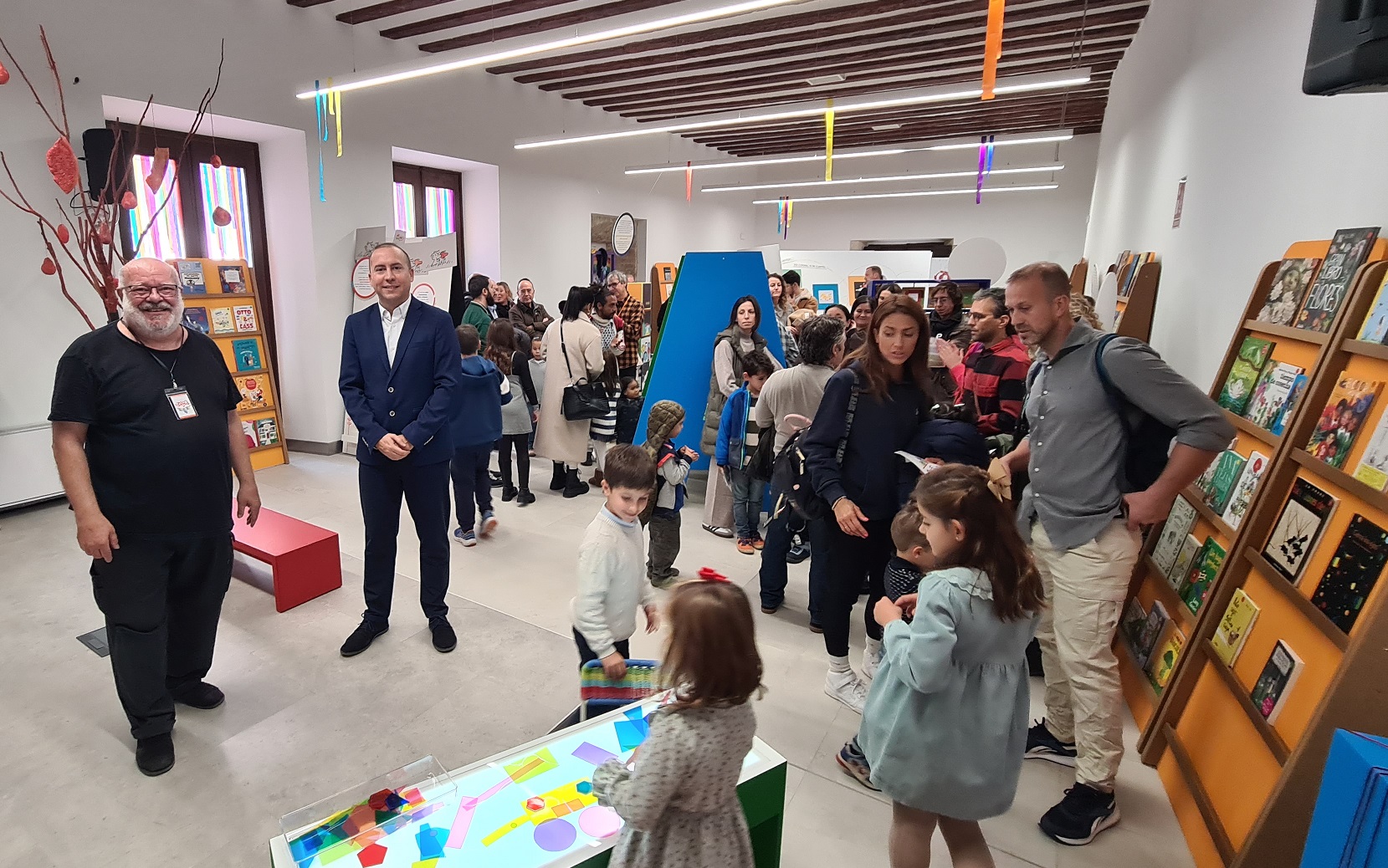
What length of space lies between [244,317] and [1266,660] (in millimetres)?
6776

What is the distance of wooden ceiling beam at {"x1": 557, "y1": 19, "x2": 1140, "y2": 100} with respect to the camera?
6543mm

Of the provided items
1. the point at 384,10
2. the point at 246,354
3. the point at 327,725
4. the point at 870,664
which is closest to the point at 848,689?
the point at 870,664

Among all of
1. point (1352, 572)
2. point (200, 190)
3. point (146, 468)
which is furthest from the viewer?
point (200, 190)

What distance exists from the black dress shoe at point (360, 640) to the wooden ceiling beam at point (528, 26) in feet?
17.5

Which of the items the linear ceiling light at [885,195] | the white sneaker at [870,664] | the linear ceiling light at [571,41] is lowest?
the white sneaker at [870,664]

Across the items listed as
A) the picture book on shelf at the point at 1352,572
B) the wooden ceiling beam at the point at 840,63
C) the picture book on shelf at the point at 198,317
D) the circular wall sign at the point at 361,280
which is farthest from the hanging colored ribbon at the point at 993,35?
the picture book on shelf at the point at 198,317

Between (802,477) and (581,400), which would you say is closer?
(802,477)

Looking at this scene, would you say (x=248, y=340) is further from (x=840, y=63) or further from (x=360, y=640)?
(x=840, y=63)

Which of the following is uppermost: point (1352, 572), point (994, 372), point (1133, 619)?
point (994, 372)

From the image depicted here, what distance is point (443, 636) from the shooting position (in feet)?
9.98

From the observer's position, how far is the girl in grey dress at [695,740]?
1159 millimetres

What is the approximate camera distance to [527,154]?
9016 mm

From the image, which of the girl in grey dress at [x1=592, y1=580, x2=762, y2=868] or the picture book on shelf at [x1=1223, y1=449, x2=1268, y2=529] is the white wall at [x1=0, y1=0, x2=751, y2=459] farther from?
the picture book on shelf at [x1=1223, y1=449, x2=1268, y2=529]

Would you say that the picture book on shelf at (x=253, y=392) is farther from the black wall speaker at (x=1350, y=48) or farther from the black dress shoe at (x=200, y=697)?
the black wall speaker at (x=1350, y=48)
